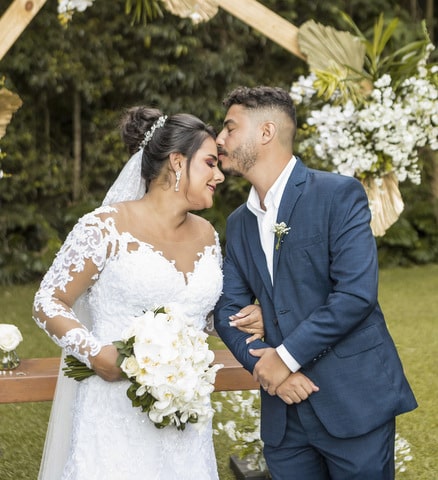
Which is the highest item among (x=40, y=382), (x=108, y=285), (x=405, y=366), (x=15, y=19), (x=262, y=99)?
(x=15, y=19)

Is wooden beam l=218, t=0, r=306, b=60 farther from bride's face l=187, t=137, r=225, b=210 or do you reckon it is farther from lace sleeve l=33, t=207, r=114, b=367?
lace sleeve l=33, t=207, r=114, b=367

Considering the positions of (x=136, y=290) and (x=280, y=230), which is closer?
(x=280, y=230)

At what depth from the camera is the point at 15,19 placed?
194 inches

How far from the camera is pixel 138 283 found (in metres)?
3.12

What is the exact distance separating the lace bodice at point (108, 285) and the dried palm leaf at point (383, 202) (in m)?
2.22

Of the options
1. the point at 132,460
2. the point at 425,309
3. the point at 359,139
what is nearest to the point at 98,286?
the point at 132,460

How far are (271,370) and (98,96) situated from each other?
8.72 meters

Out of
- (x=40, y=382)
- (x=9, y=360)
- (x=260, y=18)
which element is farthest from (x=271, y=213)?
(x=260, y=18)

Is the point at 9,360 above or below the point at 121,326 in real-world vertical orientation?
below

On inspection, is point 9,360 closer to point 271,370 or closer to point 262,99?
point 271,370

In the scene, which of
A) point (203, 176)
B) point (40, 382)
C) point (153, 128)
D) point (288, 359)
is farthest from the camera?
point (40, 382)

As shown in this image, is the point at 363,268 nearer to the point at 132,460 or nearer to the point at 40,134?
the point at 132,460

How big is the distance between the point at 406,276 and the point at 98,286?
27.1 ft

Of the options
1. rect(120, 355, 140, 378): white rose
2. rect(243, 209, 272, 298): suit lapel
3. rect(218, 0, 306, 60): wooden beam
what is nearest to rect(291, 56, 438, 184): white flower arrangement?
rect(218, 0, 306, 60): wooden beam
